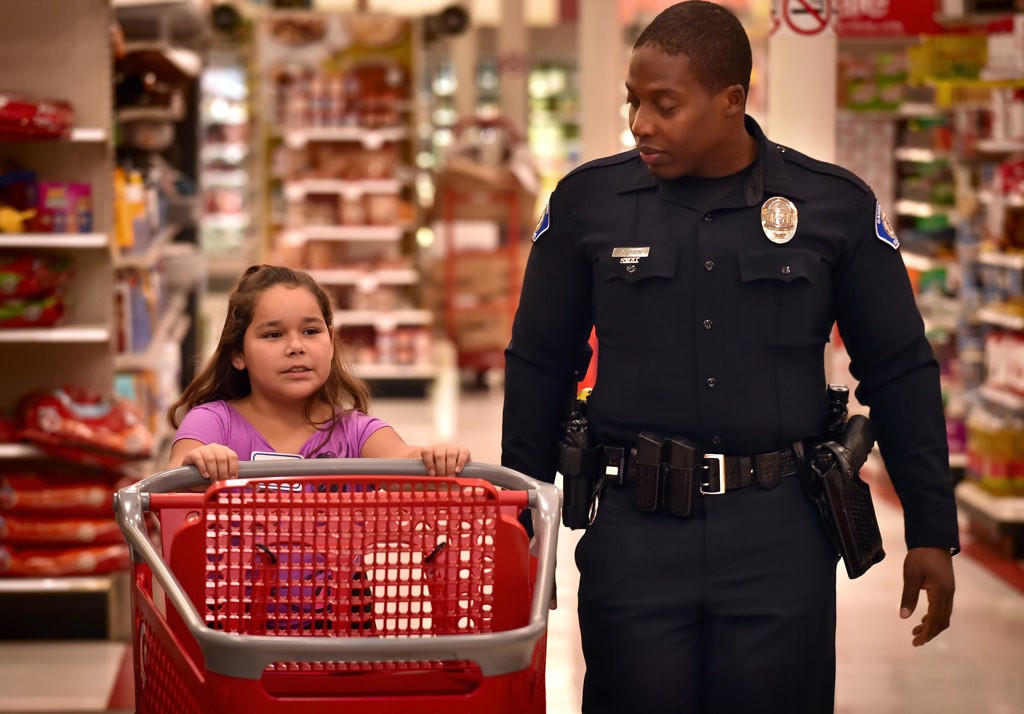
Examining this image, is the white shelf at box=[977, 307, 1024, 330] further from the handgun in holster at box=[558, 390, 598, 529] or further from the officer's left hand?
the handgun in holster at box=[558, 390, 598, 529]

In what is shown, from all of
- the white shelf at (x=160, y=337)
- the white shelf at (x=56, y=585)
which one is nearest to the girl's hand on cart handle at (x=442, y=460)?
the white shelf at (x=56, y=585)

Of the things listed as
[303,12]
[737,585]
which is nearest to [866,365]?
[737,585]

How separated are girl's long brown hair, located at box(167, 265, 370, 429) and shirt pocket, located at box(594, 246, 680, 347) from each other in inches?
21.6

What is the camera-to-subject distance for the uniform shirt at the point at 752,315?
2557mm

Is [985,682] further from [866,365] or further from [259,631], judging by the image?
[259,631]

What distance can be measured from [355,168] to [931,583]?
350 inches

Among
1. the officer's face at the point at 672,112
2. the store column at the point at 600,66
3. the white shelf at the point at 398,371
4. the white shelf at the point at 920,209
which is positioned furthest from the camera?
the white shelf at the point at 398,371

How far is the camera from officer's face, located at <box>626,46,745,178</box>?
2.46 m

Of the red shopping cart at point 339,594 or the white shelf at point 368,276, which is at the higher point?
the white shelf at point 368,276

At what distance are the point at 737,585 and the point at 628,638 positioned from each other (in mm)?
201

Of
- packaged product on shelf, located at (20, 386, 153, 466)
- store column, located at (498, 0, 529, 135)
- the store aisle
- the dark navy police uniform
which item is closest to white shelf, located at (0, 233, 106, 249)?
packaged product on shelf, located at (20, 386, 153, 466)

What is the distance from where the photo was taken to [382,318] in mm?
11180

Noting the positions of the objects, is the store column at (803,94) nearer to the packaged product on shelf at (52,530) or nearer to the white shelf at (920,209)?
the packaged product on shelf at (52,530)

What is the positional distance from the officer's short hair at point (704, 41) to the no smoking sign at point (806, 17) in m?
2.19
